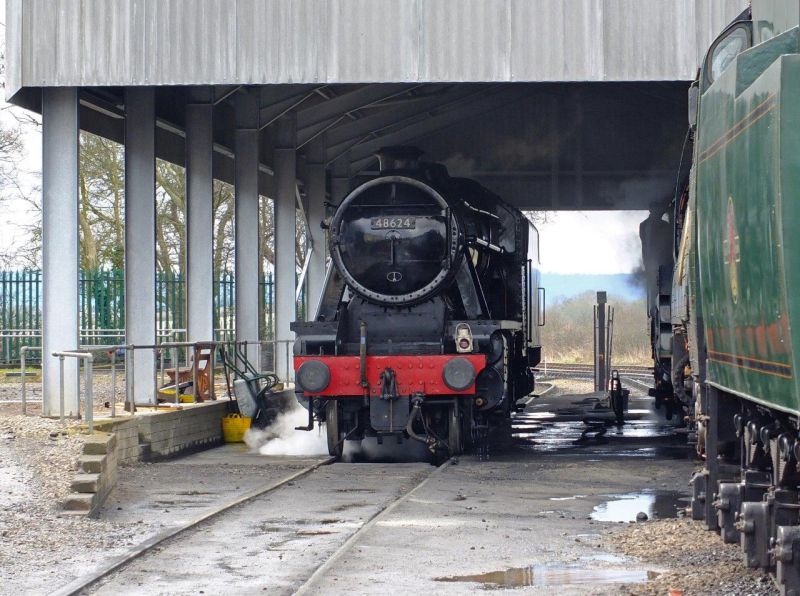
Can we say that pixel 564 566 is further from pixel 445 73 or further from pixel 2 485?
pixel 445 73

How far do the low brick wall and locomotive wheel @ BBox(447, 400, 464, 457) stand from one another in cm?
355

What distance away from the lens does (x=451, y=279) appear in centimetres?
1561

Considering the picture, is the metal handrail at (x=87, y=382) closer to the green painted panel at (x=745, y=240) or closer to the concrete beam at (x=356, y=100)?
the green painted panel at (x=745, y=240)

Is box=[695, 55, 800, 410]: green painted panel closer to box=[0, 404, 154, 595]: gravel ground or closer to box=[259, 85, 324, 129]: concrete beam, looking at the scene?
box=[0, 404, 154, 595]: gravel ground

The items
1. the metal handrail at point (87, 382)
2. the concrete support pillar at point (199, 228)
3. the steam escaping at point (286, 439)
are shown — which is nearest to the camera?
the metal handrail at point (87, 382)

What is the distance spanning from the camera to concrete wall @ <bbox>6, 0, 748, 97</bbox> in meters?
15.4

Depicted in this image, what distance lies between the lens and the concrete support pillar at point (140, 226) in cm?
1781

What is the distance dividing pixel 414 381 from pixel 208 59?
14.8 feet

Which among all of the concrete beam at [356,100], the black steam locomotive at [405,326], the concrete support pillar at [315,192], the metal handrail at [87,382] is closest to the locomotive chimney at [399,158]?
the black steam locomotive at [405,326]

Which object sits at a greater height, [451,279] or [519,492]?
[451,279]

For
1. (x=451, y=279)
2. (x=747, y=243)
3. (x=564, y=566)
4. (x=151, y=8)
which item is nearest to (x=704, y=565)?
(x=564, y=566)

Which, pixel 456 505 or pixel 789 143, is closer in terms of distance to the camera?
pixel 789 143

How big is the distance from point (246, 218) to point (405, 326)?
23.0ft

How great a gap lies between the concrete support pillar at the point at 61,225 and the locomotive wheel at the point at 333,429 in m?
3.08
